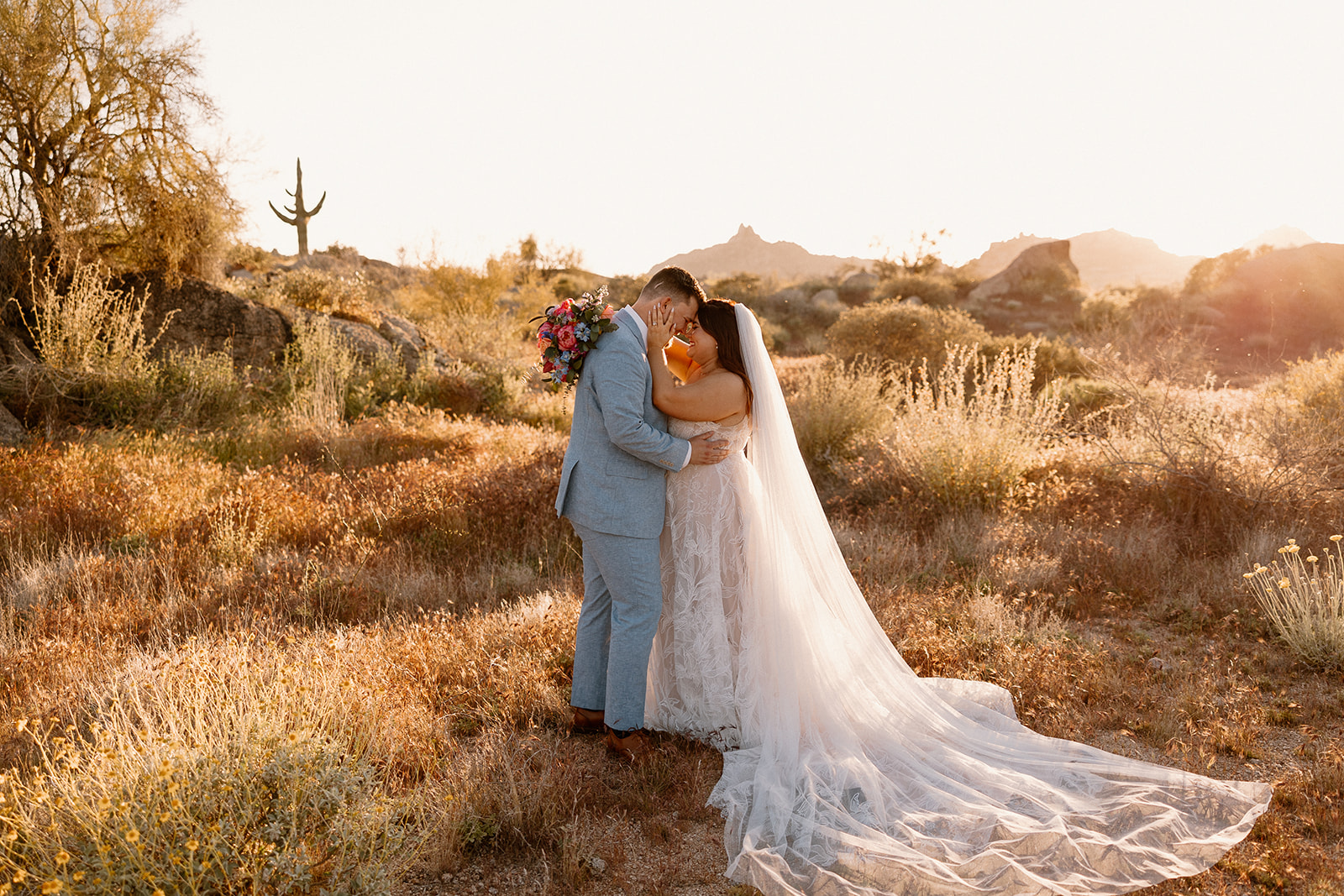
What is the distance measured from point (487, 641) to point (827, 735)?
2.00m

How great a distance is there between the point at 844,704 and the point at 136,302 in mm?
11431

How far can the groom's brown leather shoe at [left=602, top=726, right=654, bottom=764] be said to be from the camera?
11.1 ft

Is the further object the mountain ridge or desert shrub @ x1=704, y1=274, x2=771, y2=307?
the mountain ridge

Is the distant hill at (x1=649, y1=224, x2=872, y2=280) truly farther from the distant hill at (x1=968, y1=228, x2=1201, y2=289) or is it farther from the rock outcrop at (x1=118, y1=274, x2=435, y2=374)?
the rock outcrop at (x1=118, y1=274, x2=435, y2=374)

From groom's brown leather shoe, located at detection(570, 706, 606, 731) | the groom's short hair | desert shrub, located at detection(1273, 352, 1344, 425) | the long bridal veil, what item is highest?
the groom's short hair

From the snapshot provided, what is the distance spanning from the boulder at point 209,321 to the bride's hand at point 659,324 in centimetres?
953

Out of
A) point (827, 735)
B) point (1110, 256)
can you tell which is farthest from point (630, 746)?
point (1110, 256)

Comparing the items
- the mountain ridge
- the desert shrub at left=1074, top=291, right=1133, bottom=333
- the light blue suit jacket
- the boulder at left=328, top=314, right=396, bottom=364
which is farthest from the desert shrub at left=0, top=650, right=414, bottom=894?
the mountain ridge

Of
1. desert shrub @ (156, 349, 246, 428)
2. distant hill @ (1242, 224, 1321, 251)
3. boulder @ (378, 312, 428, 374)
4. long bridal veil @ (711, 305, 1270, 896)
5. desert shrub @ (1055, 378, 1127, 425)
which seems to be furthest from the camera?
distant hill @ (1242, 224, 1321, 251)

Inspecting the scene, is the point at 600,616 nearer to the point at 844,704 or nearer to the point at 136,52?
the point at 844,704

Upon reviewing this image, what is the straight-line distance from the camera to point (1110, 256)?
66.1 metres

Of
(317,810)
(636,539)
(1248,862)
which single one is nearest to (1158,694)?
(1248,862)

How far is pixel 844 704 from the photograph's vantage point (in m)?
3.51

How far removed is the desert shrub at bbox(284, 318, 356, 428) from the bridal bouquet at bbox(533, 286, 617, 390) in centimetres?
655
